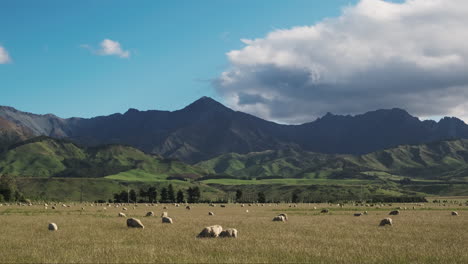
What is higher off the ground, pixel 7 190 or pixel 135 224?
pixel 135 224

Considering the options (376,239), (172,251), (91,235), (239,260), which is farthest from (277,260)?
(91,235)

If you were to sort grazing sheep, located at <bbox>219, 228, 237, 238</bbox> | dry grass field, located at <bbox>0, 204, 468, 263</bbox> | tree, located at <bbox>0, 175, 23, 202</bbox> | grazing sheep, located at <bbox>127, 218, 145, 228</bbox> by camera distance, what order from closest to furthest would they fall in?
dry grass field, located at <bbox>0, 204, 468, 263</bbox> → grazing sheep, located at <bbox>219, 228, 237, 238</bbox> → grazing sheep, located at <bbox>127, 218, 145, 228</bbox> → tree, located at <bbox>0, 175, 23, 202</bbox>

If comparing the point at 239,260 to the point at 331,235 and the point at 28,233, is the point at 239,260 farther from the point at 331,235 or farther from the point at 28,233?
the point at 28,233

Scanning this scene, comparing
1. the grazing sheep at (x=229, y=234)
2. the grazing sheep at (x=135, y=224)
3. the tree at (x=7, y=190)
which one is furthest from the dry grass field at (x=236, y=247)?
the tree at (x=7, y=190)

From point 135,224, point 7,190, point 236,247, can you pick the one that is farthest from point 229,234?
point 7,190

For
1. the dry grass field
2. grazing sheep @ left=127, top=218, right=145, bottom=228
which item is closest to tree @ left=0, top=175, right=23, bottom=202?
grazing sheep @ left=127, top=218, right=145, bottom=228

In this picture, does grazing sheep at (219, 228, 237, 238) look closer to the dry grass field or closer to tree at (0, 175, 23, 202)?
the dry grass field

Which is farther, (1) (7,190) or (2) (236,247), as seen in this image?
(1) (7,190)

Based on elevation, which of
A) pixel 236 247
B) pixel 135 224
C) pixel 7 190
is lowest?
pixel 7 190

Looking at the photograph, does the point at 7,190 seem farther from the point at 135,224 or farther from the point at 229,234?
the point at 229,234

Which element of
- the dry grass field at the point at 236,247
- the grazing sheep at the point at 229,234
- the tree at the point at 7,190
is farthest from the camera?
the tree at the point at 7,190

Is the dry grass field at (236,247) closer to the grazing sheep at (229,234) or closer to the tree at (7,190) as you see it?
the grazing sheep at (229,234)

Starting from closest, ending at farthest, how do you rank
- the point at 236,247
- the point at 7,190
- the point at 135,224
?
the point at 236,247
the point at 135,224
the point at 7,190

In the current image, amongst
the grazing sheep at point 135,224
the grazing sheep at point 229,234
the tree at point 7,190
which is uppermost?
the grazing sheep at point 229,234
